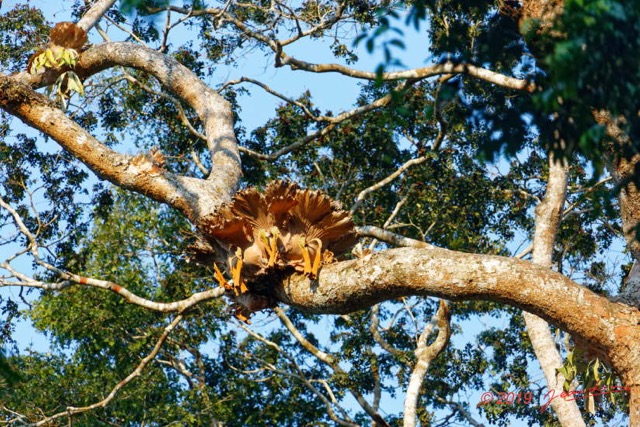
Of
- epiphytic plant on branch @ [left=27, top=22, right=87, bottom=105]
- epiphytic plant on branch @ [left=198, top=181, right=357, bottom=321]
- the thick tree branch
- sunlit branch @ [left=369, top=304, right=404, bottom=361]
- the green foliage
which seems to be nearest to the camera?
the green foliage

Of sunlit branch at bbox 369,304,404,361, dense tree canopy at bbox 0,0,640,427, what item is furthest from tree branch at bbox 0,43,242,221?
sunlit branch at bbox 369,304,404,361

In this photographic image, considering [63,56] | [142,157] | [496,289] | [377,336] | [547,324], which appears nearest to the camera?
[496,289]

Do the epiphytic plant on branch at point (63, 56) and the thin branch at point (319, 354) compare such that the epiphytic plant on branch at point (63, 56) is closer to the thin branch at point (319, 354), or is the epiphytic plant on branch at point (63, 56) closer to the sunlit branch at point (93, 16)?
the sunlit branch at point (93, 16)

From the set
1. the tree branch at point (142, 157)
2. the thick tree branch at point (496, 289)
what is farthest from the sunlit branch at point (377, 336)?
the thick tree branch at point (496, 289)

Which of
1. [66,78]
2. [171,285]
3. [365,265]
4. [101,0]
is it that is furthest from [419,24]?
[171,285]

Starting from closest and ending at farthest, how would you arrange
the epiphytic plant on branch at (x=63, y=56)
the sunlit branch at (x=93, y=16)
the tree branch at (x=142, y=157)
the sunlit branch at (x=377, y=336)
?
the tree branch at (x=142, y=157)
the epiphytic plant on branch at (x=63, y=56)
the sunlit branch at (x=93, y=16)
the sunlit branch at (x=377, y=336)

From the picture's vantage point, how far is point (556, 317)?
4430 mm

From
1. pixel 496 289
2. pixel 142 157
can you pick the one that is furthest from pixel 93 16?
pixel 496 289

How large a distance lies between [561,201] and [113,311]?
832 centimetres

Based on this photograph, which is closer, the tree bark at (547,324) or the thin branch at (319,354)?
the tree bark at (547,324)

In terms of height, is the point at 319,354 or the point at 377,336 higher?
the point at 377,336

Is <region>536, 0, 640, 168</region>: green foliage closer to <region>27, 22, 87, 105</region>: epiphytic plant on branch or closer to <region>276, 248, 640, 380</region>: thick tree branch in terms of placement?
<region>276, 248, 640, 380</region>: thick tree branch

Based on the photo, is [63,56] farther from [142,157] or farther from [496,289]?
[496,289]

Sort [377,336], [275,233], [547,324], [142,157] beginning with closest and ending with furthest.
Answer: [275,233], [142,157], [547,324], [377,336]
